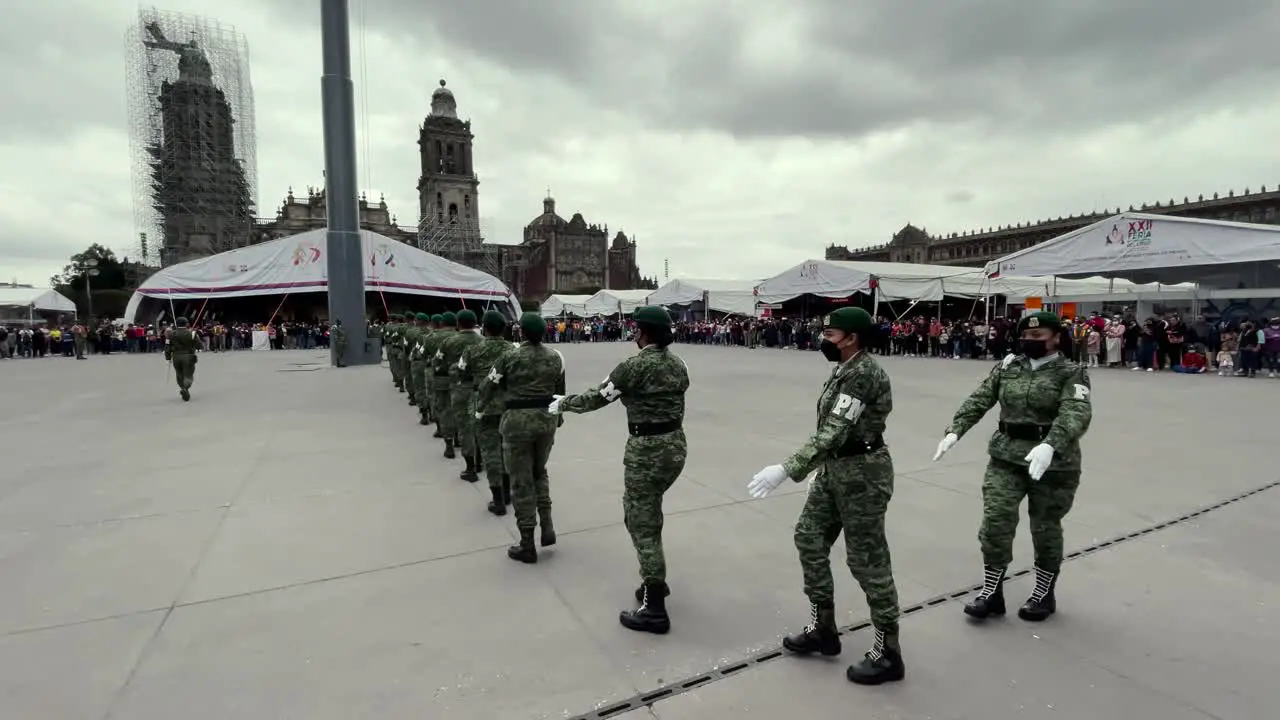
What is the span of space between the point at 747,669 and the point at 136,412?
13.0 meters

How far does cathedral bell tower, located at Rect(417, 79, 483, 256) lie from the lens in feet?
266

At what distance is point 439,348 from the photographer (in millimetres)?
7660

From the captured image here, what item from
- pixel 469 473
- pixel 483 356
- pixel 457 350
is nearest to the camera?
pixel 483 356

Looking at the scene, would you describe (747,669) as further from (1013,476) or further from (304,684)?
(304,684)

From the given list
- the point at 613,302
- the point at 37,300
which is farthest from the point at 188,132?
the point at 613,302

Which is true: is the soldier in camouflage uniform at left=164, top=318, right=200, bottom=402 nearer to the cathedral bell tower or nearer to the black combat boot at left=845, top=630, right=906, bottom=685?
the black combat boot at left=845, top=630, right=906, bottom=685

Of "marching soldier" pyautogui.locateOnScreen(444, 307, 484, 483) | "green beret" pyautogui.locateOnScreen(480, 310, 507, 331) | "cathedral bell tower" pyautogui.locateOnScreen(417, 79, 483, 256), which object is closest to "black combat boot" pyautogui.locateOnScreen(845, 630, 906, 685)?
"green beret" pyautogui.locateOnScreen(480, 310, 507, 331)

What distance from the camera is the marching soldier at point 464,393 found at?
6.82 meters

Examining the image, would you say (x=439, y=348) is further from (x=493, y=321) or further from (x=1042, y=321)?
(x=1042, y=321)

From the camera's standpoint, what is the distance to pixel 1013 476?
3.56m

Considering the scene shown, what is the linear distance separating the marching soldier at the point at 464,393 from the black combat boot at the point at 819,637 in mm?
4330

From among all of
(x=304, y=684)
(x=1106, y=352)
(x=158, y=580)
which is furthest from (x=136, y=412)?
(x=1106, y=352)

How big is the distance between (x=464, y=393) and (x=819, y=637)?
193 inches

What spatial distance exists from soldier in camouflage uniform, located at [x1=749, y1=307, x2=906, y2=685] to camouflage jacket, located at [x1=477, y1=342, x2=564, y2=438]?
208 centimetres
